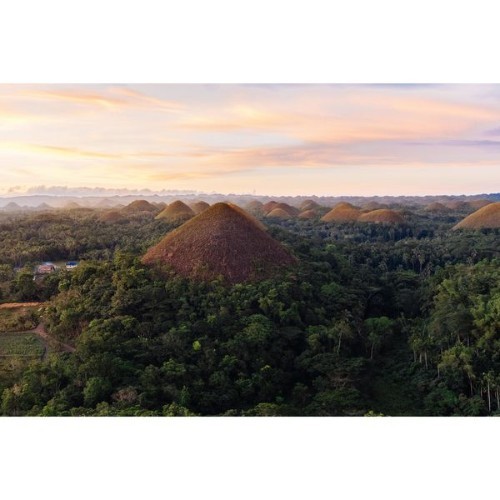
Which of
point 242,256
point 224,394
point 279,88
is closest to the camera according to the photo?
point 224,394

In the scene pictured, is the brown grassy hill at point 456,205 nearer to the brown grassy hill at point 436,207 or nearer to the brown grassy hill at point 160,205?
the brown grassy hill at point 436,207

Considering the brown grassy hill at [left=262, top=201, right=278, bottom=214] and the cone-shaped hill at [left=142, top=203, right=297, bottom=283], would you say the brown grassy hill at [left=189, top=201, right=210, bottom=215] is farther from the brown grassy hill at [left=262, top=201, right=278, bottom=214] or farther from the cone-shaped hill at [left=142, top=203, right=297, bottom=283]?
the brown grassy hill at [left=262, top=201, right=278, bottom=214]

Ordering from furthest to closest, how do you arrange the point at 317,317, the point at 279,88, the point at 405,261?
1. the point at 405,261
2. the point at 317,317
3. the point at 279,88

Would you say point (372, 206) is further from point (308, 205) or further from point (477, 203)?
point (477, 203)

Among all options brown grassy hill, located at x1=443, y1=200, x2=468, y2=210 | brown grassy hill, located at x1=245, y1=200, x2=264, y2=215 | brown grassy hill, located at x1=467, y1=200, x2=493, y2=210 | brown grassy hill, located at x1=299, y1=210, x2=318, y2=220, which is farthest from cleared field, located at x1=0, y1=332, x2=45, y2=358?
brown grassy hill, located at x1=443, y1=200, x2=468, y2=210

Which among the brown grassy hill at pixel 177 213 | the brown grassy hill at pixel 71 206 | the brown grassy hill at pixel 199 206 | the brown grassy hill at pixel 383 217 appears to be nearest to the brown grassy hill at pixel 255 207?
the brown grassy hill at pixel 199 206

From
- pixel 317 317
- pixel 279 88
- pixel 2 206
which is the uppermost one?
pixel 279 88

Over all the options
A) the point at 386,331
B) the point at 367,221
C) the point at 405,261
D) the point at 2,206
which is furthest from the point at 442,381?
the point at 367,221

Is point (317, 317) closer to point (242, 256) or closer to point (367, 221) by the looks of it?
point (242, 256)
